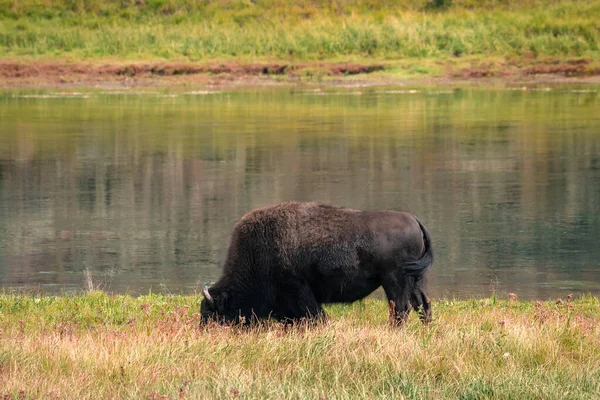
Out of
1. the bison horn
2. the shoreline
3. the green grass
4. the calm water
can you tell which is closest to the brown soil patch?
the shoreline

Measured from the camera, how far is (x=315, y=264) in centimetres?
942

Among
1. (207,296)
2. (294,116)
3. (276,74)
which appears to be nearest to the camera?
(207,296)

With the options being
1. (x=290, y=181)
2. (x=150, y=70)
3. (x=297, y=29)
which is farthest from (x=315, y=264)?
(x=297, y=29)

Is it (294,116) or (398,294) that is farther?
(294,116)

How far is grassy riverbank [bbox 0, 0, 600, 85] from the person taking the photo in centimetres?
4769

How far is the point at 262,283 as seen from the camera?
31.2 feet

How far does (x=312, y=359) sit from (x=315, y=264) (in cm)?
143

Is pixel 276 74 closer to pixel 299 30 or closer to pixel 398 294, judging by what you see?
pixel 299 30

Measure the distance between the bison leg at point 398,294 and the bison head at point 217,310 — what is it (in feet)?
4.30

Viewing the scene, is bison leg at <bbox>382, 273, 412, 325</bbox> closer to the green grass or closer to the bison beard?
the bison beard

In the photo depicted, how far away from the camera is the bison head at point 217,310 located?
9.42m

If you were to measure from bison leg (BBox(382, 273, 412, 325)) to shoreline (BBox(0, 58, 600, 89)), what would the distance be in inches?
1416

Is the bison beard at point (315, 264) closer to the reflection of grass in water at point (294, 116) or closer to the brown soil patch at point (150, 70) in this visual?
the reflection of grass in water at point (294, 116)

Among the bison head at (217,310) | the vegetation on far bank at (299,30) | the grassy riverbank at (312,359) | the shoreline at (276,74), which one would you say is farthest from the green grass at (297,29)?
the grassy riverbank at (312,359)
